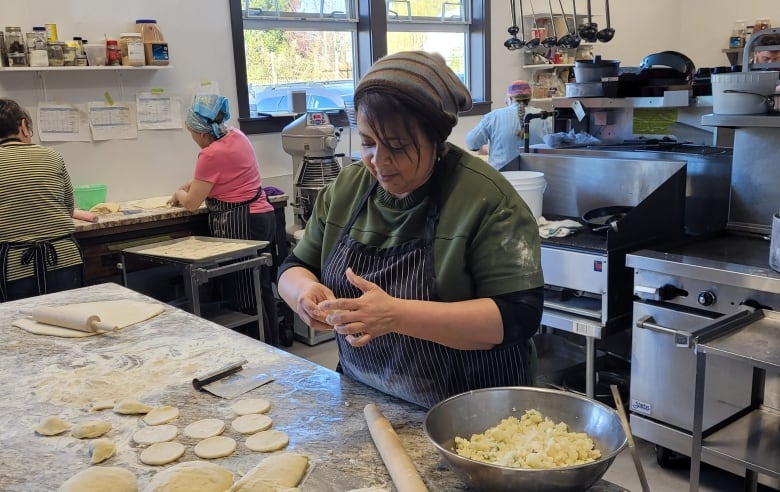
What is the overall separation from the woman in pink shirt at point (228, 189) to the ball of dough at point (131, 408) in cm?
255

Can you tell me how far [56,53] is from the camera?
375 cm

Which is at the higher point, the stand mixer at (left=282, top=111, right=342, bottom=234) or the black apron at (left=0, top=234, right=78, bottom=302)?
the stand mixer at (left=282, top=111, right=342, bottom=234)

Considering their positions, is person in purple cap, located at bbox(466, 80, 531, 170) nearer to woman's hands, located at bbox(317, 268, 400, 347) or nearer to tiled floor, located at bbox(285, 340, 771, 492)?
tiled floor, located at bbox(285, 340, 771, 492)

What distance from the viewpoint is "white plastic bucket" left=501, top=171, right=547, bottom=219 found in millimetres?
3177

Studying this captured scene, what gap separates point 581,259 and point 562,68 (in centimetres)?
423

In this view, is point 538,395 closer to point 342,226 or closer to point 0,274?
point 342,226

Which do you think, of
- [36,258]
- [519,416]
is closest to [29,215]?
[36,258]

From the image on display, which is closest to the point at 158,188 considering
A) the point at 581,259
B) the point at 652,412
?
the point at 581,259

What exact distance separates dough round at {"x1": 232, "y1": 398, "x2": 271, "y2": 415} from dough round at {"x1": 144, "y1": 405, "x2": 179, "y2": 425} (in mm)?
122

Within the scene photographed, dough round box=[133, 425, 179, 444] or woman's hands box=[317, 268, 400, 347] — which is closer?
woman's hands box=[317, 268, 400, 347]

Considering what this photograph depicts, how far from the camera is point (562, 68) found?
6.55m

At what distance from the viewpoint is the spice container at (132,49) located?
397cm

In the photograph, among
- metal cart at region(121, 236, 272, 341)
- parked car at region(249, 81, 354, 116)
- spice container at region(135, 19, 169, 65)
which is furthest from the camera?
parked car at region(249, 81, 354, 116)

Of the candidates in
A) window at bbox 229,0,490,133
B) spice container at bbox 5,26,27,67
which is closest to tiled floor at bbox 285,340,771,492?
window at bbox 229,0,490,133
